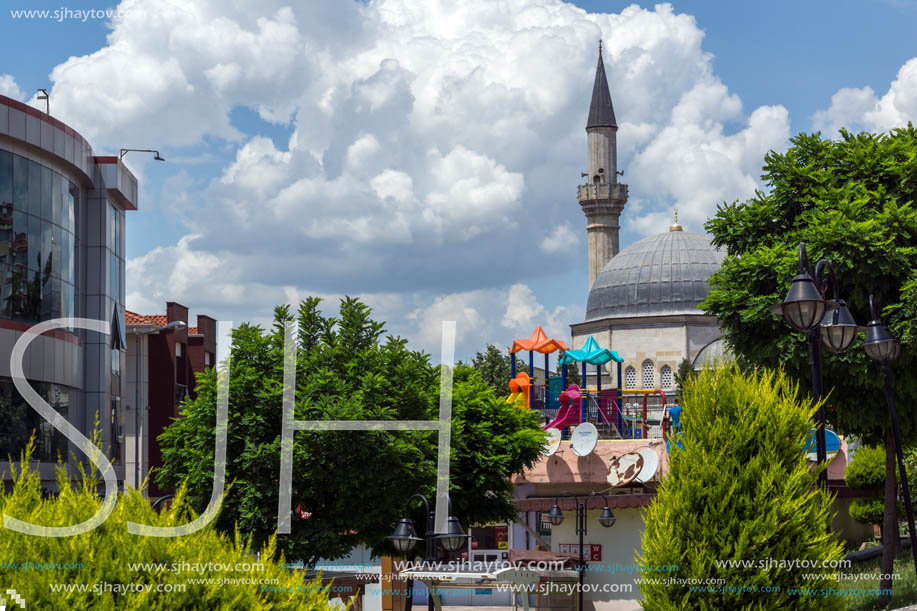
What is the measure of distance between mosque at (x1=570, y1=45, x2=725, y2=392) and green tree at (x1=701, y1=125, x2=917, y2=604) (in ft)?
166

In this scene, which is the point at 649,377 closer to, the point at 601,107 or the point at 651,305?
the point at 651,305

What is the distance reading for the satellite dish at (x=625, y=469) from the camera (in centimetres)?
3853

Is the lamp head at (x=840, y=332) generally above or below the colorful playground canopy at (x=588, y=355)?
below

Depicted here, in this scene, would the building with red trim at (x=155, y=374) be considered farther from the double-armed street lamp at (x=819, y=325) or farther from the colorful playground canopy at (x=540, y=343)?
the double-armed street lamp at (x=819, y=325)

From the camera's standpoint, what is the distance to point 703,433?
9.91 metres

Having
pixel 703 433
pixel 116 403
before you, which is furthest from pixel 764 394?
pixel 116 403

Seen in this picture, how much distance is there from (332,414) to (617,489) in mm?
21961

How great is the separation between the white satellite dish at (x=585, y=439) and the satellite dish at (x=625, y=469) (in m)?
1.09

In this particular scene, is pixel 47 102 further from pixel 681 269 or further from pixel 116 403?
pixel 681 269

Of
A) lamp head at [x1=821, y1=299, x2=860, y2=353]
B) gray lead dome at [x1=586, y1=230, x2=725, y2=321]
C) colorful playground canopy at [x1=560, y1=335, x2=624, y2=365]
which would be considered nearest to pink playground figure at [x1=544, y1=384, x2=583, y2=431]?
colorful playground canopy at [x1=560, y1=335, x2=624, y2=365]

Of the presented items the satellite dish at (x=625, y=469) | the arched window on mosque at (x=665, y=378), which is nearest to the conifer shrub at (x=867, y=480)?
the satellite dish at (x=625, y=469)

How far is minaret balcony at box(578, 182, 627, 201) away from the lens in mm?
85625

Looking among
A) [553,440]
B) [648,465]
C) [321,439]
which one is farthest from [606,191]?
[321,439]

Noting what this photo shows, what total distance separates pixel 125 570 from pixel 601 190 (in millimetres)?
81101
